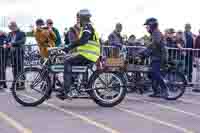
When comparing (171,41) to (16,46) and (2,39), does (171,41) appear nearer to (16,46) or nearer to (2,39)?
(16,46)

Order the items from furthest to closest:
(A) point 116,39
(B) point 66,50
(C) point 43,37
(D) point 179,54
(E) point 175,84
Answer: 1. (A) point 116,39
2. (D) point 179,54
3. (C) point 43,37
4. (E) point 175,84
5. (B) point 66,50

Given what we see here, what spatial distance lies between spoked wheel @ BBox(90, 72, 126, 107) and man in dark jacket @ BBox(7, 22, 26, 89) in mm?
3655

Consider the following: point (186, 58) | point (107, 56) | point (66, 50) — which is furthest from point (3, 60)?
point (186, 58)

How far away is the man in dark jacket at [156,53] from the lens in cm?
1138

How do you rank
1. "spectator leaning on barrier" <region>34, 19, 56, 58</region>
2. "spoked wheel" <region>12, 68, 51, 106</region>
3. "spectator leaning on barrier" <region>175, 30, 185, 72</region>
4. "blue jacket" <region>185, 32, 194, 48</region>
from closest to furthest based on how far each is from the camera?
"spoked wheel" <region>12, 68, 51, 106</region> → "spectator leaning on barrier" <region>34, 19, 56, 58</region> → "spectator leaning on barrier" <region>175, 30, 185, 72</region> → "blue jacket" <region>185, 32, 194, 48</region>

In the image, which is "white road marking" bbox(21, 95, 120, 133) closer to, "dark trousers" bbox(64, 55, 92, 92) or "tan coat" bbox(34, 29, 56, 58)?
"dark trousers" bbox(64, 55, 92, 92)

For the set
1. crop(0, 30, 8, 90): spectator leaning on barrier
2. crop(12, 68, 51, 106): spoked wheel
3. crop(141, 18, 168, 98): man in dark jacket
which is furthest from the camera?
crop(0, 30, 8, 90): spectator leaning on barrier

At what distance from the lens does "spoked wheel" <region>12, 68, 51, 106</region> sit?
1005cm

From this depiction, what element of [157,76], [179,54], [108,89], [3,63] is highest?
[179,54]

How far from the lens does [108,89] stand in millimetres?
10109

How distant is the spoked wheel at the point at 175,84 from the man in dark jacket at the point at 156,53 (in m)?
0.17

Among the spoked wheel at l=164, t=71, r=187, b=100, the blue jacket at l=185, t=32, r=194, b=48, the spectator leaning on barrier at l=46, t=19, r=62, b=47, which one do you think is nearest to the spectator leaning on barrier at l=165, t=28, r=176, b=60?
the blue jacket at l=185, t=32, r=194, b=48

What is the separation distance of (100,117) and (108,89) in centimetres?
111

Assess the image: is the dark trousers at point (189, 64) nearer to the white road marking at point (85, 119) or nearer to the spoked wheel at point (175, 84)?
the spoked wheel at point (175, 84)
